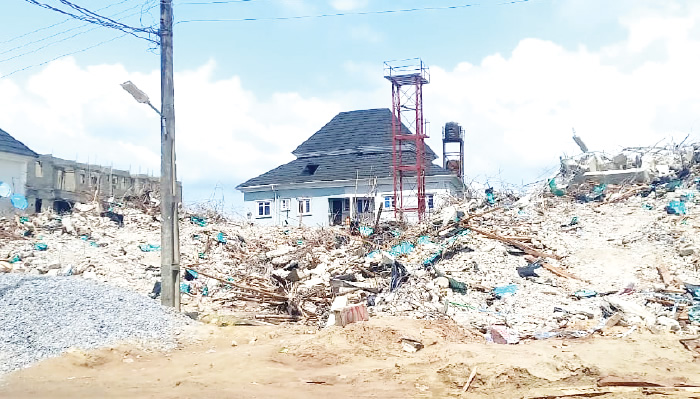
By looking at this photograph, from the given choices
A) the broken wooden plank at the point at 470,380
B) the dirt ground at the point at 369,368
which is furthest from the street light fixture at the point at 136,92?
the broken wooden plank at the point at 470,380

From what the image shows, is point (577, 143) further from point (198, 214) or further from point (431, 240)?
point (198, 214)

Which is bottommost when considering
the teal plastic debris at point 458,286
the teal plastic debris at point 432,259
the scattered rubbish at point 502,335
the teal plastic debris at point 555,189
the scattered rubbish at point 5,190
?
the scattered rubbish at point 502,335

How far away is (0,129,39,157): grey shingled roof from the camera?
24.1 metres

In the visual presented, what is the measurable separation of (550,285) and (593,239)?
2.79 m

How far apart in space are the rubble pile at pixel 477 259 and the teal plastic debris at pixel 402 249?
24 mm

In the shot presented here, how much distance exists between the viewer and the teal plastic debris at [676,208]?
14.1 m

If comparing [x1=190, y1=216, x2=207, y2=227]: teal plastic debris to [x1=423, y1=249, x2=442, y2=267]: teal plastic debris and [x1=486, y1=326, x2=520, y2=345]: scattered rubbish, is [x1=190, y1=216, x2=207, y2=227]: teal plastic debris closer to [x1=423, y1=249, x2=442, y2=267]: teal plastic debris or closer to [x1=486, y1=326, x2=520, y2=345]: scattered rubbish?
[x1=423, y1=249, x2=442, y2=267]: teal plastic debris

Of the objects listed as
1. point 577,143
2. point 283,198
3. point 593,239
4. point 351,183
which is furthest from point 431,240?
point 283,198

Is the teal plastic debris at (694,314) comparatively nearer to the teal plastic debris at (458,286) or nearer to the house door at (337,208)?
the teal plastic debris at (458,286)

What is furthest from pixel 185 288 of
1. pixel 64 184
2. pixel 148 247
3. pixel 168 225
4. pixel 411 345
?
pixel 64 184

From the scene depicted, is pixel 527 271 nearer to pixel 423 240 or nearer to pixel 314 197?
pixel 423 240

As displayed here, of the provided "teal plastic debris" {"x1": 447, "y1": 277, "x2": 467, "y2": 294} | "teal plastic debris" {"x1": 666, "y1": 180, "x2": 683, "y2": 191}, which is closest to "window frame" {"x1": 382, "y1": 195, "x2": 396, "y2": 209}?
"teal plastic debris" {"x1": 666, "y1": 180, "x2": 683, "y2": 191}

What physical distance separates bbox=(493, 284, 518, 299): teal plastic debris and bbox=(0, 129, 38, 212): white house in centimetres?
1879

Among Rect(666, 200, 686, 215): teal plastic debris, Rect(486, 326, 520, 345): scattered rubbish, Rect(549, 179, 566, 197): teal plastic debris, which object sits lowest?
Rect(486, 326, 520, 345): scattered rubbish
